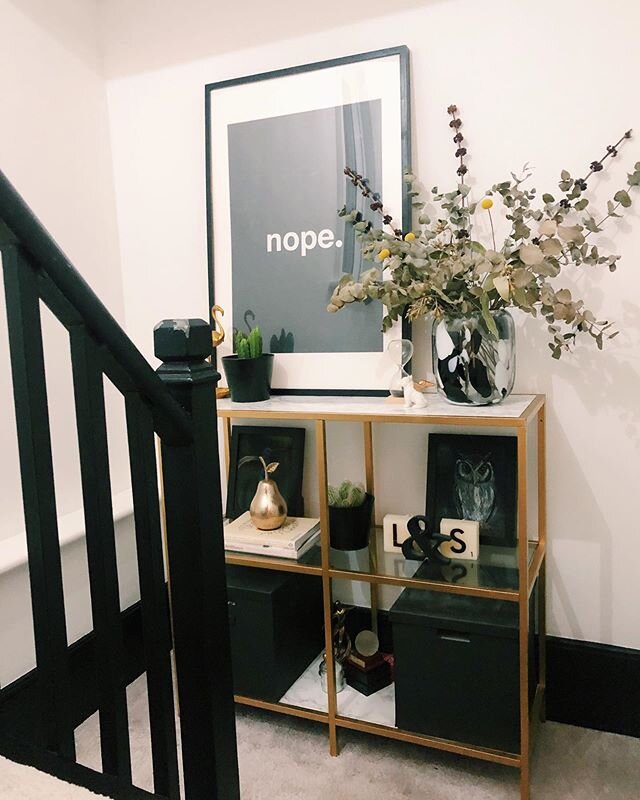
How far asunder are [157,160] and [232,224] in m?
0.42

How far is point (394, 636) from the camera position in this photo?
1.84 meters

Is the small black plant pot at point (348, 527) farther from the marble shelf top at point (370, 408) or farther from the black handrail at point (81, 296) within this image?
the black handrail at point (81, 296)

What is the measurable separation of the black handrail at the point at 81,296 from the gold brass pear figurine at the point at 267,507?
1026 mm

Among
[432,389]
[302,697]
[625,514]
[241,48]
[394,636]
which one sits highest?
[241,48]

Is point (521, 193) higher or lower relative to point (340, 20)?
lower

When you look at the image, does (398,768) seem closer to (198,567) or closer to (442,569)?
(442,569)

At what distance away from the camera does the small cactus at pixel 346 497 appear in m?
1.99

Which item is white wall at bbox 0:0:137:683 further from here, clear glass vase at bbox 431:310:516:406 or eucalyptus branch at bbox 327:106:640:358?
clear glass vase at bbox 431:310:516:406

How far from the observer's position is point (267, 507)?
2.04 m

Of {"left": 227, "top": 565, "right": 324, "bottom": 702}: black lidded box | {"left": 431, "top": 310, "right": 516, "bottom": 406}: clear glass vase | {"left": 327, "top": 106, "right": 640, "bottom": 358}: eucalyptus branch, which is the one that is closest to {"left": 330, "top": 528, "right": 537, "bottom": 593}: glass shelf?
{"left": 227, "top": 565, "right": 324, "bottom": 702}: black lidded box

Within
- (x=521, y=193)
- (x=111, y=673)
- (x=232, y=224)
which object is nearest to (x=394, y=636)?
(x=111, y=673)

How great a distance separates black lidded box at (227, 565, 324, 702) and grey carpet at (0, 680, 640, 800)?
0.49ft

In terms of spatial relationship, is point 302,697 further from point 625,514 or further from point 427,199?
point 427,199

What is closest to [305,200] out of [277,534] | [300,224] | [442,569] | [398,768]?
[300,224]
